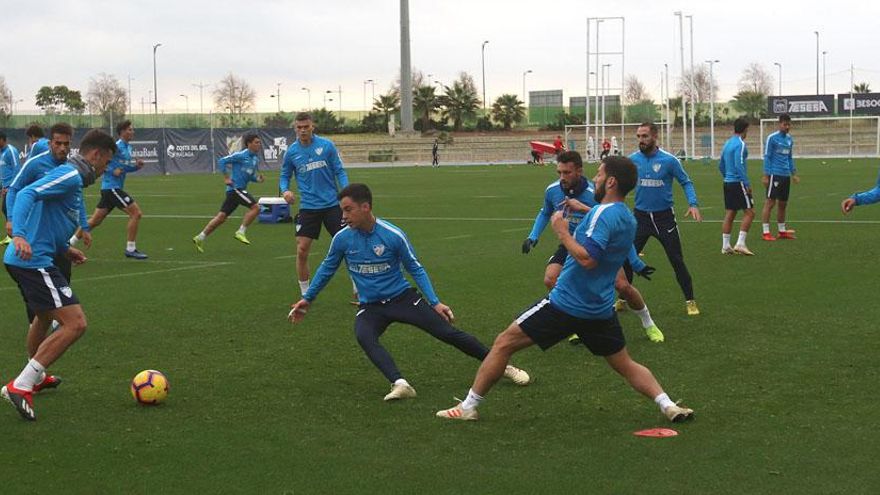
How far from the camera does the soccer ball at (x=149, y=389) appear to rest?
26.9ft

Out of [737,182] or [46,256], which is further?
[737,182]

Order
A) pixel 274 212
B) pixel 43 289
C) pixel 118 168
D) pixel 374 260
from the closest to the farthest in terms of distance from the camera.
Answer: pixel 43 289, pixel 374 260, pixel 118 168, pixel 274 212

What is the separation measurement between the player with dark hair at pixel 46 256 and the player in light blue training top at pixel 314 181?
530cm

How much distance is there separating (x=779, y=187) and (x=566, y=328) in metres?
14.3

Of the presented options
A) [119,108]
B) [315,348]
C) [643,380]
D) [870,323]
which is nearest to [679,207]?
[870,323]

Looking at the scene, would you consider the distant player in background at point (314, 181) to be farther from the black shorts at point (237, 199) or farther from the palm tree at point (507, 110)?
the palm tree at point (507, 110)

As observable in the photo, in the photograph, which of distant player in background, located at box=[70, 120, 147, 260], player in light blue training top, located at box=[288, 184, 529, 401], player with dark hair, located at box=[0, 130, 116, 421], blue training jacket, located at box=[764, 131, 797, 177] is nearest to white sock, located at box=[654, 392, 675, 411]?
player in light blue training top, located at box=[288, 184, 529, 401]

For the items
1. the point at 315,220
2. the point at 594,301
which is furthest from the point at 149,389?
the point at 315,220

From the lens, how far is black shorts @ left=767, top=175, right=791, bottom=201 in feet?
67.7

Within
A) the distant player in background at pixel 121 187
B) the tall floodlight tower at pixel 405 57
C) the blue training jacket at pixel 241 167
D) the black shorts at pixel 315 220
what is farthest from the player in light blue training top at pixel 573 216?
the tall floodlight tower at pixel 405 57

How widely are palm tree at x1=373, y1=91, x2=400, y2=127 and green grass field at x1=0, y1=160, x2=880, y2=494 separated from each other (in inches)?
3871

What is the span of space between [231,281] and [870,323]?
26.7ft

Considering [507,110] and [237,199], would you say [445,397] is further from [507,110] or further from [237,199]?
[507,110]

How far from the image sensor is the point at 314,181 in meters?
13.6
